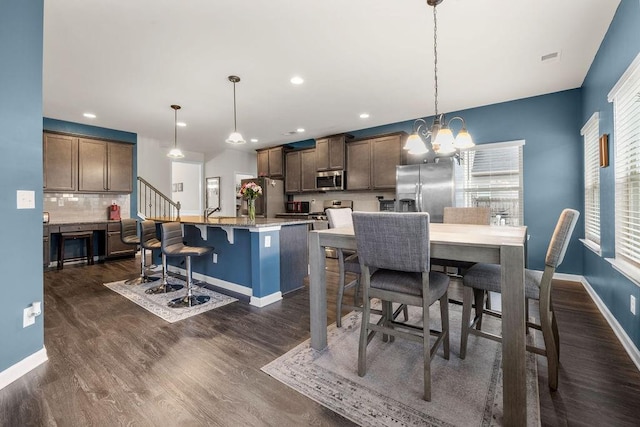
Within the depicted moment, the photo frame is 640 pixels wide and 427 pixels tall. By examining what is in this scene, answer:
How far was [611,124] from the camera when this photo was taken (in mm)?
2604

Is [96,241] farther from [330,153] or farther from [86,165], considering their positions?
[330,153]

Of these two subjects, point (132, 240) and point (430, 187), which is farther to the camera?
point (430, 187)

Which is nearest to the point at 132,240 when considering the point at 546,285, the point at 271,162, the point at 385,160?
the point at 271,162

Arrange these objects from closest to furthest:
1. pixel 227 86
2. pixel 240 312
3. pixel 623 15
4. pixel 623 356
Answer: pixel 623 356, pixel 623 15, pixel 240 312, pixel 227 86

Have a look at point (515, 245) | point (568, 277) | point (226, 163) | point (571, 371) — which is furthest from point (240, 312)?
point (226, 163)

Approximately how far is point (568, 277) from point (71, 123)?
882cm

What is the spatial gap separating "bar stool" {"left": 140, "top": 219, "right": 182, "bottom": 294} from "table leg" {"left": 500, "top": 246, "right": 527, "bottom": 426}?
141 inches

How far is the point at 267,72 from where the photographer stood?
338 cm

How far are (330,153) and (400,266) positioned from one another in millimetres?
4769

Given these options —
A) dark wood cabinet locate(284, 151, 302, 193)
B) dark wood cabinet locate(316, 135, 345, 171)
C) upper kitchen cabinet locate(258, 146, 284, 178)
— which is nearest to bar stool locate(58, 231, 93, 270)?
upper kitchen cabinet locate(258, 146, 284, 178)

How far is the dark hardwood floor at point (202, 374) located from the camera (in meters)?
1.52

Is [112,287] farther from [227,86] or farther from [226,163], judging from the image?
[226,163]

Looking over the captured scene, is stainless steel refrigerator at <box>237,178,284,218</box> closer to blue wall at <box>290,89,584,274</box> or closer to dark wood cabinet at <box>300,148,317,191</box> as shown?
dark wood cabinet at <box>300,148,317,191</box>

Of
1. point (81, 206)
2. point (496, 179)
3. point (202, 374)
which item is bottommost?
point (202, 374)
